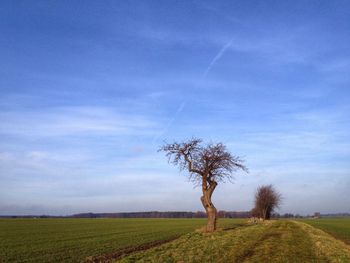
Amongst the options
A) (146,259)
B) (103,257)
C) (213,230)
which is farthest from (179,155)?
(146,259)

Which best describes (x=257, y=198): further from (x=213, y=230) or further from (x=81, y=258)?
(x=81, y=258)

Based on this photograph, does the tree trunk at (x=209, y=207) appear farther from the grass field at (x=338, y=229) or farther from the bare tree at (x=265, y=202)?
the bare tree at (x=265, y=202)

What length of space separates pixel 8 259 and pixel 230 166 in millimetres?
26067

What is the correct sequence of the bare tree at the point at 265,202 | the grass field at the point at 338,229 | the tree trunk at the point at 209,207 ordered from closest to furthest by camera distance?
the tree trunk at the point at 209,207 → the grass field at the point at 338,229 → the bare tree at the point at 265,202

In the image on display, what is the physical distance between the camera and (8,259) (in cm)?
2352

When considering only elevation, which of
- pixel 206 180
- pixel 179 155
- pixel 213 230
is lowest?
pixel 213 230

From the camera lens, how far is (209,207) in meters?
43.5

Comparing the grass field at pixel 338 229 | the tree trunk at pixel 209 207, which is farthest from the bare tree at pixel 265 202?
the tree trunk at pixel 209 207

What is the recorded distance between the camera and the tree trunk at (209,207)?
43116 millimetres

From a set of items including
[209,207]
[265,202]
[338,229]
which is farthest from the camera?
[265,202]

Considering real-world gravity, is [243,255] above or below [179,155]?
below

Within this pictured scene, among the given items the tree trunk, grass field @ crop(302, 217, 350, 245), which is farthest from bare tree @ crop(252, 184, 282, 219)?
the tree trunk

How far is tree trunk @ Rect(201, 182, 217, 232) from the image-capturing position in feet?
141

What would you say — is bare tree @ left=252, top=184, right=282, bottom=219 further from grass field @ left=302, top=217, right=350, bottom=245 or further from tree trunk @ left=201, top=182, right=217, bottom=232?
tree trunk @ left=201, top=182, right=217, bottom=232
